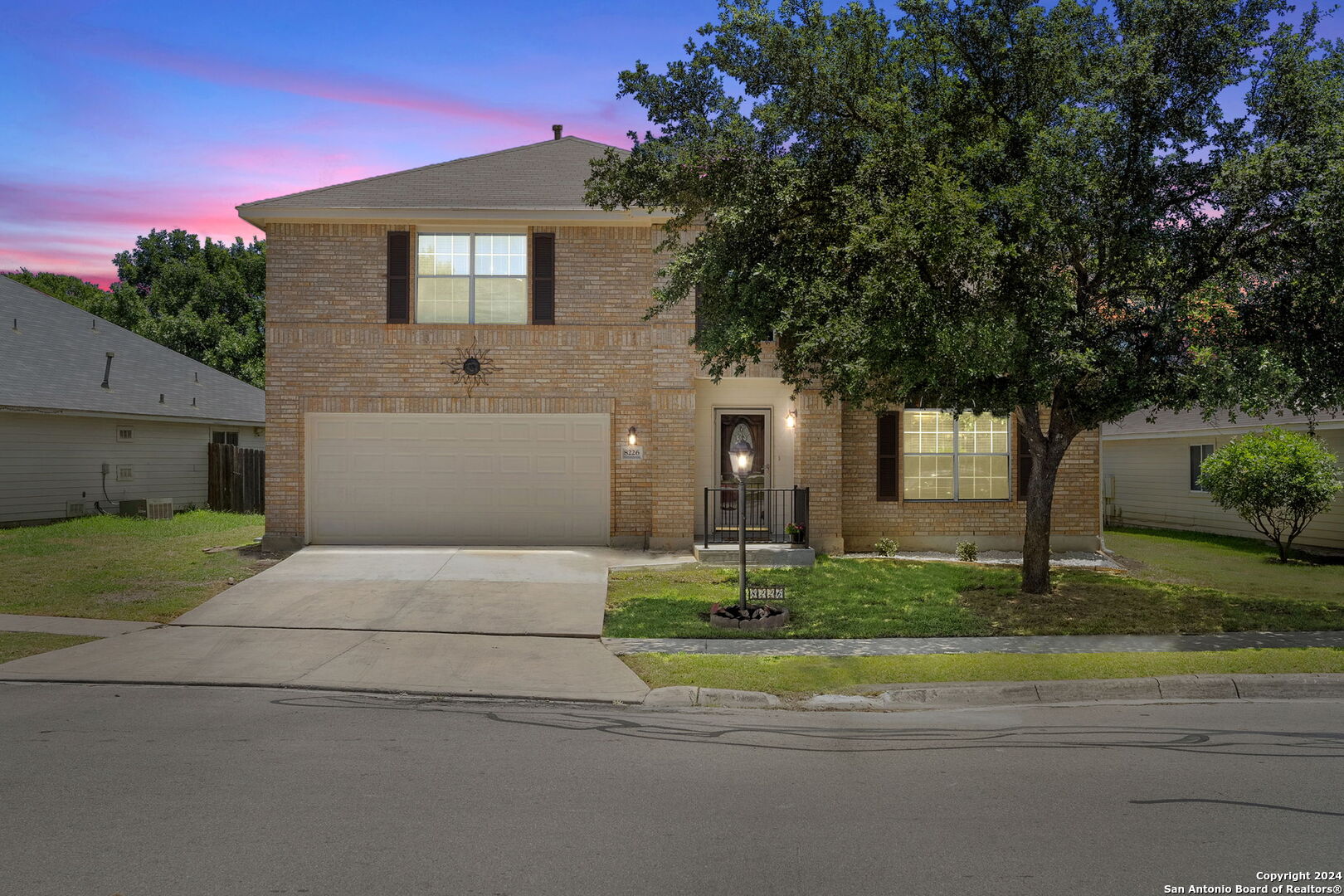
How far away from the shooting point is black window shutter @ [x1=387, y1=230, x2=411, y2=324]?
51.8 feet

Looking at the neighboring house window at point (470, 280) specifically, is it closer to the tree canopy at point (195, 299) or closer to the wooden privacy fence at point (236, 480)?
the wooden privacy fence at point (236, 480)

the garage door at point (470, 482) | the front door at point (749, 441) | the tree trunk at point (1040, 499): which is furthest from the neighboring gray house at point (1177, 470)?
the garage door at point (470, 482)

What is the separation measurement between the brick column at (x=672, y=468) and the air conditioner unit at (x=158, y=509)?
1280cm

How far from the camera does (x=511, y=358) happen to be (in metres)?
15.9

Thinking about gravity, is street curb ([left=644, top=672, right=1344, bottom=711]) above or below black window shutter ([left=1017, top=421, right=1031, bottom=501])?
below

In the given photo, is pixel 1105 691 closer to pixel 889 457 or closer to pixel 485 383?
pixel 889 457

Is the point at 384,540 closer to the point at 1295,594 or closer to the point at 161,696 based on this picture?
the point at 161,696

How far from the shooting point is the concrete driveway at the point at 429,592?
10.9 m

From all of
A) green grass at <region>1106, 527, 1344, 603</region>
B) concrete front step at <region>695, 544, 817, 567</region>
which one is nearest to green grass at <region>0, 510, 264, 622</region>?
concrete front step at <region>695, 544, 817, 567</region>

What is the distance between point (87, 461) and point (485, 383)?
11.8 m

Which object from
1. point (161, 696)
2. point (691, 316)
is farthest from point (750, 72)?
point (161, 696)

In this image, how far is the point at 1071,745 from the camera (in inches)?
250

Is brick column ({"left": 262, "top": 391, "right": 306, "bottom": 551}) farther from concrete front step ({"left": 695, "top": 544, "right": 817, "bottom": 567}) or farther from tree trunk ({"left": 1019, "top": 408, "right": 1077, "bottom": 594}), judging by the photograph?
tree trunk ({"left": 1019, "top": 408, "right": 1077, "bottom": 594})

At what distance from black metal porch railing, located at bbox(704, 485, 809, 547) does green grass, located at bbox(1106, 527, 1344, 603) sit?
209 inches
